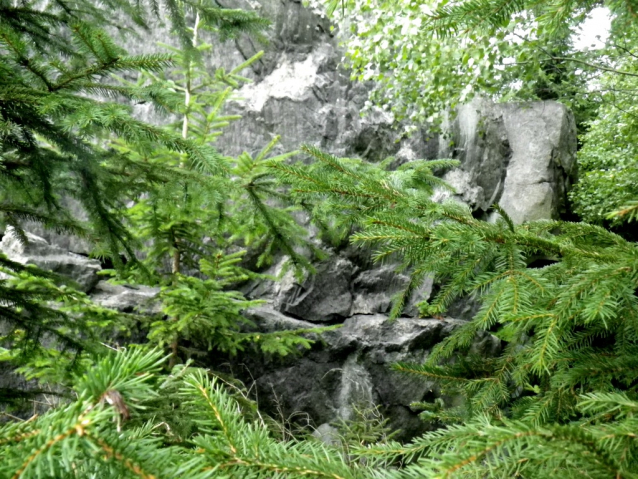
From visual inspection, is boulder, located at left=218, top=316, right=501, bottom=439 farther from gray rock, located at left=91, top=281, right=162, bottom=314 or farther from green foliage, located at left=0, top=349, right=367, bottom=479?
green foliage, located at left=0, top=349, right=367, bottom=479

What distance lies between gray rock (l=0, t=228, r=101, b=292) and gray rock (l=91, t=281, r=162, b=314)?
154 millimetres

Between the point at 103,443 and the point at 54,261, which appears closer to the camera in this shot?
the point at 103,443

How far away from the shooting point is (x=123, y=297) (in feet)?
18.5

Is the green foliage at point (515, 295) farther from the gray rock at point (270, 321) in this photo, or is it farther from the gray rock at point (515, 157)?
the gray rock at point (515, 157)

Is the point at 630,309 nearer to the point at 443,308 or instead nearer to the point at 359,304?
the point at 443,308

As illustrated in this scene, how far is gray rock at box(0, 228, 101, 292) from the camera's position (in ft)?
18.8

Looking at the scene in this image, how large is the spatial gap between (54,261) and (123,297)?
1104mm

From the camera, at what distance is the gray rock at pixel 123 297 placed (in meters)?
5.35

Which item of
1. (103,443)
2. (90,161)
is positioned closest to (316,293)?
(90,161)

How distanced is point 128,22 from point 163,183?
7.73m

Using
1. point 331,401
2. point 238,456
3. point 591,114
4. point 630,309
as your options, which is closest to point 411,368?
point 630,309

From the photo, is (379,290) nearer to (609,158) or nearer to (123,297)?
(123,297)

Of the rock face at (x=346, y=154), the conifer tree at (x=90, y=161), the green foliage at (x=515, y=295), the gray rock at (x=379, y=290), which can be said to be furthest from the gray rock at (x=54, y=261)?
the green foliage at (x=515, y=295)

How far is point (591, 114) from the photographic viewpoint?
412 inches
